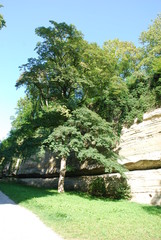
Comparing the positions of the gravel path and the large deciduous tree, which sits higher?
the large deciduous tree

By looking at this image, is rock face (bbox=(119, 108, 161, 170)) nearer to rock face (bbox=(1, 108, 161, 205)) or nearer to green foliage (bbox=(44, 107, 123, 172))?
rock face (bbox=(1, 108, 161, 205))

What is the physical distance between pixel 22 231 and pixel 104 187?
10963 mm

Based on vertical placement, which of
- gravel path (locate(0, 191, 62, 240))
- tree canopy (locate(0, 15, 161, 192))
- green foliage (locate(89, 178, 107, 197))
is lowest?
gravel path (locate(0, 191, 62, 240))

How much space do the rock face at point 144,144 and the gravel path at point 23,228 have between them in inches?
373

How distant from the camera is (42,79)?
54.6 feet

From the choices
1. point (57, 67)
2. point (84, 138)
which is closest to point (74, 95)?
point (57, 67)

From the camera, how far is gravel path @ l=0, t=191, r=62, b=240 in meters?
5.04

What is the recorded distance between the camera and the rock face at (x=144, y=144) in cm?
1353

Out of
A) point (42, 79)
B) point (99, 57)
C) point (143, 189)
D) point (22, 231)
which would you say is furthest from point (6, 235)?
point (99, 57)

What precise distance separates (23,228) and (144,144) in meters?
11.2

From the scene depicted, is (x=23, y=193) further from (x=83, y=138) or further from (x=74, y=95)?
(x=74, y=95)

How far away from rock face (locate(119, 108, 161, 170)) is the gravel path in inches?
373

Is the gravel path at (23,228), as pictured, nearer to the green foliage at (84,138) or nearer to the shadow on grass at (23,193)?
the shadow on grass at (23,193)

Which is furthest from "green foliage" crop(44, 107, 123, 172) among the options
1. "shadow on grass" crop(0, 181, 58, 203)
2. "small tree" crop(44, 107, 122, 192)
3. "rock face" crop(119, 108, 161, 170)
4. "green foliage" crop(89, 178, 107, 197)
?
"shadow on grass" crop(0, 181, 58, 203)
